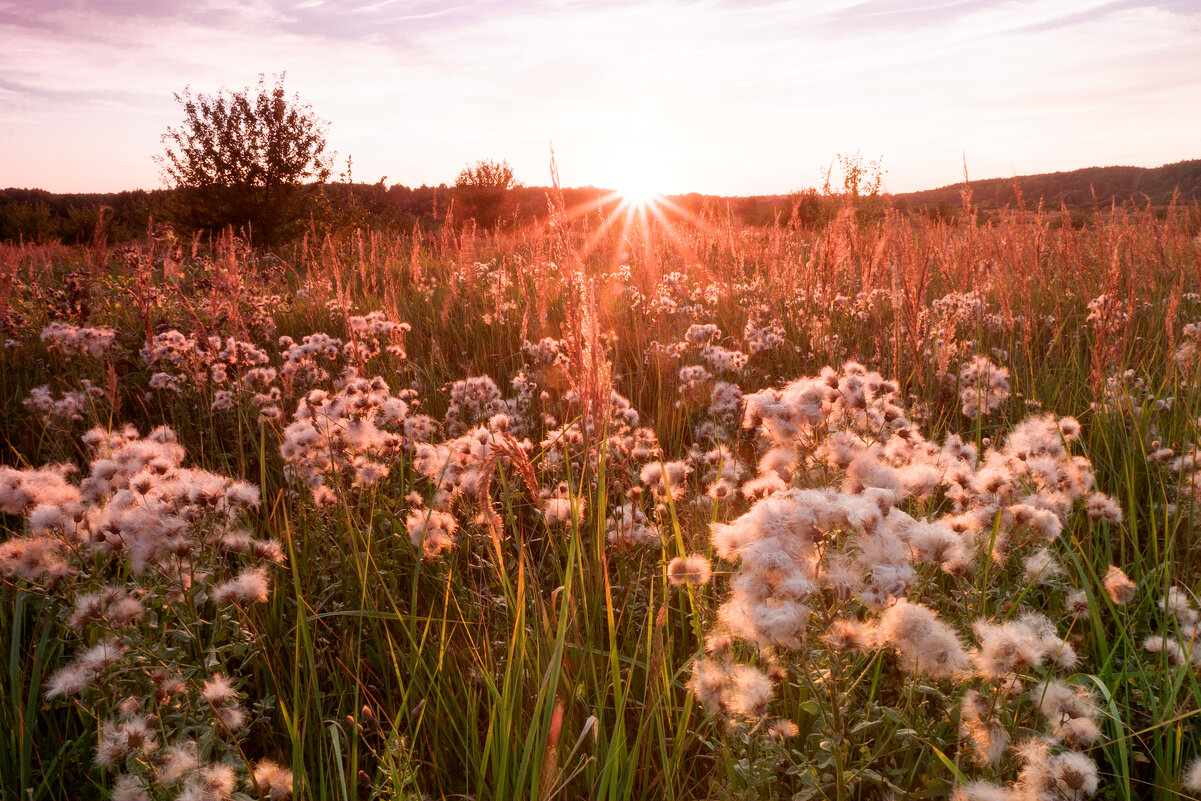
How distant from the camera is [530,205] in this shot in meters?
29.1

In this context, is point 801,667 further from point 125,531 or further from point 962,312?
point 962,312

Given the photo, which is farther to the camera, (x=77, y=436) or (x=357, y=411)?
(x=77, y=436)

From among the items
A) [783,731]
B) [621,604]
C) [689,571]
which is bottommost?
[621,604]

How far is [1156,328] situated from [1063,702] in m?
5.40

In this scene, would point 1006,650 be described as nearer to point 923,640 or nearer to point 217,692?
point 923,640

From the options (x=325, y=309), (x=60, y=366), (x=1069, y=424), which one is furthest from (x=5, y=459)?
(x=1069, y=424)

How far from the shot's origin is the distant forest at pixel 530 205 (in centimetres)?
980

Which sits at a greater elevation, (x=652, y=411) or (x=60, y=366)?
(x=60, y=366)

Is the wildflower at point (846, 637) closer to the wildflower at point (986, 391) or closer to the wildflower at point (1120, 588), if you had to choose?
the wildflower at point (1120, 588)

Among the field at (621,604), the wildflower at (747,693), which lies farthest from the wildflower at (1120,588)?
the wildflower at (747,693)

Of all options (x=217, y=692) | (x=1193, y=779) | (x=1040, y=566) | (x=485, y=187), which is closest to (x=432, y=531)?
(x=217, y=692)

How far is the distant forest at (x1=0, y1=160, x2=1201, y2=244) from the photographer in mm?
9805

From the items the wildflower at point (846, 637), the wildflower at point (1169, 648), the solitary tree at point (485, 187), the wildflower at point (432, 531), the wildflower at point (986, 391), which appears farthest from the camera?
the solitary tree at point (485, 187)

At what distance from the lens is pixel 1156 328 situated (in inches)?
208
